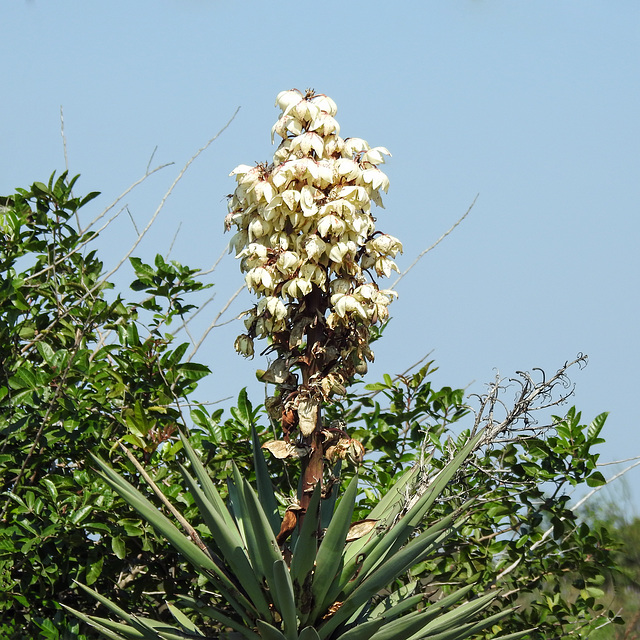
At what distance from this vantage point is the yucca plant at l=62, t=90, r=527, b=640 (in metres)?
2.84

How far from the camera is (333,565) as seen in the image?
2.78 m

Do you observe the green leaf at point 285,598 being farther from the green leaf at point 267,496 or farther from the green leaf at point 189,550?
the green leaf at point 267,496

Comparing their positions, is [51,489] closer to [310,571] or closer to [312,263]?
[310,571]

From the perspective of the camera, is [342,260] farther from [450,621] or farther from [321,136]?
[450,621]

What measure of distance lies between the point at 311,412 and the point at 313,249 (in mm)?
555

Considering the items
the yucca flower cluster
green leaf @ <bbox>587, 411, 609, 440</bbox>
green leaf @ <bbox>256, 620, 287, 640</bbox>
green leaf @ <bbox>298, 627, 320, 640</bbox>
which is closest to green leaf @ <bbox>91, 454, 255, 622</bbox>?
green leaf @ <bbox>256, 620, 287, 640</bbox>

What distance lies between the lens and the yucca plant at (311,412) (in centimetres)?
284

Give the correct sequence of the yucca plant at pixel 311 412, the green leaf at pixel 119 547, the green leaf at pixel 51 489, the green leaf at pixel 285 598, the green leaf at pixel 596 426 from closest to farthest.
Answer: the green leaf at pixel 285 598
the yucca plant at pixel 311 412
the green leaf at pixel 119 547
the green leaf at pixel 51 489
the green leaf at pixel 596 426

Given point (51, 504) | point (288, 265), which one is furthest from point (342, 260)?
point (51, 504)

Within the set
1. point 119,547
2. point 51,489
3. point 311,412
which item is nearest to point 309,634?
point 311,412

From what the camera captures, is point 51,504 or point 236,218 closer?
point 236,218

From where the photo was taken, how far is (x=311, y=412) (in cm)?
293

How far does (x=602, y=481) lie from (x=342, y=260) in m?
1.68

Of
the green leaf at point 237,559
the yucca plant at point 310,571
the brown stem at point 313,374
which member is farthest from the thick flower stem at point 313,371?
the green leaf at point 237,559
